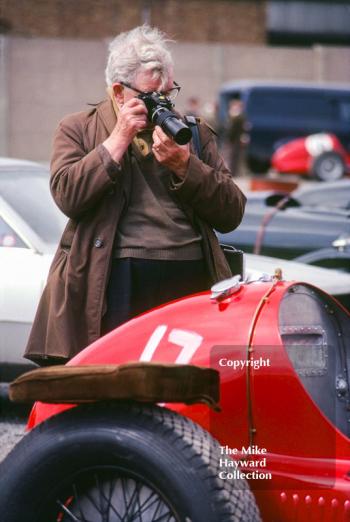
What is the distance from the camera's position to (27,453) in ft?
9.19

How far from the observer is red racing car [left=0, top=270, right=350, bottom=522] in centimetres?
272

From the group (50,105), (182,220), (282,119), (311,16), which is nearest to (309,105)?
(282,119)

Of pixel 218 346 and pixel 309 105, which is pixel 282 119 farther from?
pixel 218 346

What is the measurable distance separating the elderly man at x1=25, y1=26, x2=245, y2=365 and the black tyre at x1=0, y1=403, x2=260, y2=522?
2.59 ft

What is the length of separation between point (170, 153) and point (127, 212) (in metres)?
0.25

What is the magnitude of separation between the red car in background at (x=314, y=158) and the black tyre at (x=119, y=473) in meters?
20.1

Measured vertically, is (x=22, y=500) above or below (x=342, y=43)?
below

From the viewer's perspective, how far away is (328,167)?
906 inches

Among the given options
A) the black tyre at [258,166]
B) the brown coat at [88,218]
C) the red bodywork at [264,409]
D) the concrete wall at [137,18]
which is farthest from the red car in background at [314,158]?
the red bodywork at [264,409]

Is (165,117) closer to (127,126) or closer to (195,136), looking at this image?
(127,126)

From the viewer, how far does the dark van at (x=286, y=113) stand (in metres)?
24.1

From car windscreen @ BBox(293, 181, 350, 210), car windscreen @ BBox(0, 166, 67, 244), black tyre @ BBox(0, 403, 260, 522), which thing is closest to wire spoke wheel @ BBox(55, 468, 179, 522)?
black tyre @ BBox(0, 403, 260, 522)

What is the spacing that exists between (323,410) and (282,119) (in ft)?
69.7

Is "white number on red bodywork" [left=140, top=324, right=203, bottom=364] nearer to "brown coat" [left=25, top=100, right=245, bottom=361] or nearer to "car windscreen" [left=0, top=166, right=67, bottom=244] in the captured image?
"brown coat" [left=25, top=100, right=245, bottom=361]
